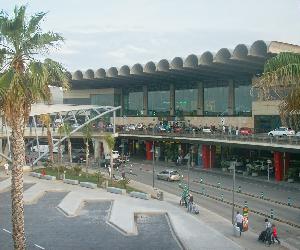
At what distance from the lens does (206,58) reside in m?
74.4

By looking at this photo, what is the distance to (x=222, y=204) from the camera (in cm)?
4416

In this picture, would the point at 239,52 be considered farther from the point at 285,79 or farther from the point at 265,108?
the point at 285,79

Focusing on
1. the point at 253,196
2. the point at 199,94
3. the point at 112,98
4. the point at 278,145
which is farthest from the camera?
the point at 112,98

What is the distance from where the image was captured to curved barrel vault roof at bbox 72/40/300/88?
64938 mm

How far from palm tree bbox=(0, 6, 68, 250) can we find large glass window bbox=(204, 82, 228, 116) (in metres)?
70.1

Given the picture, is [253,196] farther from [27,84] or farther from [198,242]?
[27,84]

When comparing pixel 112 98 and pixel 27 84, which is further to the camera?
pixel 112 98

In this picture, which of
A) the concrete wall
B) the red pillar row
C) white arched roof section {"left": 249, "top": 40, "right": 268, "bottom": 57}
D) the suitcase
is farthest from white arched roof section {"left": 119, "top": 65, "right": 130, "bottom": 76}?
the suitcase

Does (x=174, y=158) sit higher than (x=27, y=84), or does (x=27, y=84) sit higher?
(x=27, y=84)

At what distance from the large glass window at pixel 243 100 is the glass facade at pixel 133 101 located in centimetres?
3052

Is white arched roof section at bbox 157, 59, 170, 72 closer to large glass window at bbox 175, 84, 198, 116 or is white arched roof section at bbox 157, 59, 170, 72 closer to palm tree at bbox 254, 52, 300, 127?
large glass window at bbox 175, 84, 198, 116

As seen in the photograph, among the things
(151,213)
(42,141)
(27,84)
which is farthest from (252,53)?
(42,141)

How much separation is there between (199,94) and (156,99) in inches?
580

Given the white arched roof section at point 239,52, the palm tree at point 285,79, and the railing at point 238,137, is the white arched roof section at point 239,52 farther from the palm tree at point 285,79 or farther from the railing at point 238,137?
the palm tree at point 285,79
